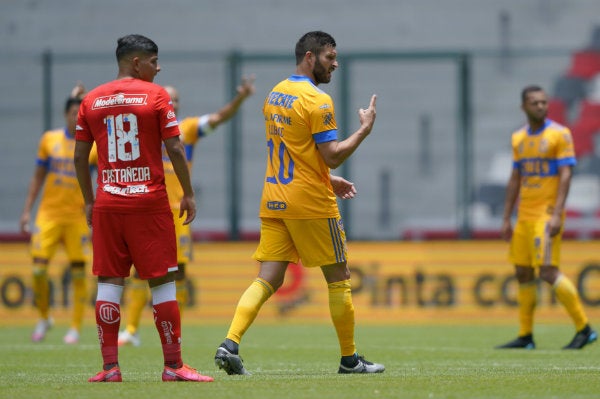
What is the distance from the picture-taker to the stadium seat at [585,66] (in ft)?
59.0

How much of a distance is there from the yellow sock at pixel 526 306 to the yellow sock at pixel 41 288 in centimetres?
477

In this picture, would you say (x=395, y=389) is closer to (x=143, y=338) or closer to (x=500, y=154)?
(x=143, y=338)

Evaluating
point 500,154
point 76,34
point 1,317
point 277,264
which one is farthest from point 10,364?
point 76,34

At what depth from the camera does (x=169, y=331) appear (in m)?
7.15

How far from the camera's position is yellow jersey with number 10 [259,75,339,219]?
7.55m

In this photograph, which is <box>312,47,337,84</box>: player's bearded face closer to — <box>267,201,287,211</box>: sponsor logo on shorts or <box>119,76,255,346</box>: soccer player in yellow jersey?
<box>267,201,287,211</box>: sponsor logo on shorts

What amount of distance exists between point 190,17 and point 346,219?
701 cm

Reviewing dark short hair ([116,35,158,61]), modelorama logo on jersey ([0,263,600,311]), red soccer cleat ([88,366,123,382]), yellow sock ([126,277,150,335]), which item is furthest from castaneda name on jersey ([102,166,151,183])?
modelorama logo on jersey ([0,263,600,311])

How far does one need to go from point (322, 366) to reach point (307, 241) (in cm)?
149

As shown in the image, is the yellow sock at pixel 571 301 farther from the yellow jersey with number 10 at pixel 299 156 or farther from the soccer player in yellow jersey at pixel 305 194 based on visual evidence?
the yellow jersey with number 10 at pixel 299 156

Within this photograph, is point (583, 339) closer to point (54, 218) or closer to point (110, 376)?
point (110, 376)

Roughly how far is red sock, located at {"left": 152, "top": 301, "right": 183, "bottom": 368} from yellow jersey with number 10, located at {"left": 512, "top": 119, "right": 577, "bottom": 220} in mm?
4723

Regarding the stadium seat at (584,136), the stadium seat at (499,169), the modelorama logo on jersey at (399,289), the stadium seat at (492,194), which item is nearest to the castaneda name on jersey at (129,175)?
the modelorama logo on jersey at (399,289)

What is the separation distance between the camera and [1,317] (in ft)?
50.9
